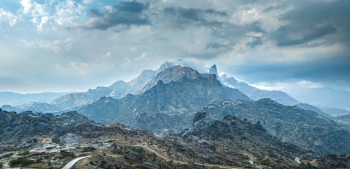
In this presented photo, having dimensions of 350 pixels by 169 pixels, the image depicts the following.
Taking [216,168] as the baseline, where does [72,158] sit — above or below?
above

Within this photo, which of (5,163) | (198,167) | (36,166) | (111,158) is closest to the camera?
(36,166)

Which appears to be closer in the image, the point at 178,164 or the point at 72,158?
the point at 72,158

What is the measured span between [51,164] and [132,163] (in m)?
50.2

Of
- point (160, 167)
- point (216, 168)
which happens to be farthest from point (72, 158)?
point (216, 168)

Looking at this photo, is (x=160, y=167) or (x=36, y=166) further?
(x=160, y=167)

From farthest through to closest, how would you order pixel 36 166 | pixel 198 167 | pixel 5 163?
pixel 198 167 → pixel 5 163 → pixel 36 166

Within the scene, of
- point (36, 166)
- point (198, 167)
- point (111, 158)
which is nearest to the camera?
point (36, 166)

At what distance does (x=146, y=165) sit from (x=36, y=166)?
67206 mm

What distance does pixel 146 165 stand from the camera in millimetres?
183875

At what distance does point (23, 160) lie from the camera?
163 metres

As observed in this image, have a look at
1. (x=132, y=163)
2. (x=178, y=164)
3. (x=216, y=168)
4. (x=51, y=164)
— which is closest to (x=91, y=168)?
(x=51, y=164)

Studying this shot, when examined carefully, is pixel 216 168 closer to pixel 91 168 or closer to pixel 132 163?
pixel 132 163

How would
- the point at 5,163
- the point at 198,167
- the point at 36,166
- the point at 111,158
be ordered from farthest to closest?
the point at 198,167 → the point at 111,158 → the point at 5,163 → the point at 36,166

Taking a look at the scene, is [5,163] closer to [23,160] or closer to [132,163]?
[23,160]
